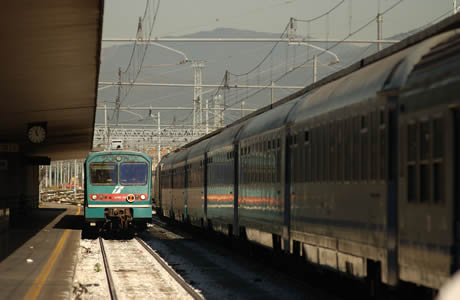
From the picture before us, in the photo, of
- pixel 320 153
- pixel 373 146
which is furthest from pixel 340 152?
pixel 373 146

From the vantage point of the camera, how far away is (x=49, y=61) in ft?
48.5

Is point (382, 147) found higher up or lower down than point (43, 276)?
higher up

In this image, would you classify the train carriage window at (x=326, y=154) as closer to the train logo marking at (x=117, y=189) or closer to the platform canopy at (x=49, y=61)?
the platform canopy at (x=49, y=61)

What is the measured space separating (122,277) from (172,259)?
3.81 meters

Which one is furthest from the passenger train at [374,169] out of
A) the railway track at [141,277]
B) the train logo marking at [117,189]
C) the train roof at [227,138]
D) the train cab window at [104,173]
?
the train cab window at [104,173]

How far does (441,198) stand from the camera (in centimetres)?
674

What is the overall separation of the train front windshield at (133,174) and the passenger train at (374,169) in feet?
37.0

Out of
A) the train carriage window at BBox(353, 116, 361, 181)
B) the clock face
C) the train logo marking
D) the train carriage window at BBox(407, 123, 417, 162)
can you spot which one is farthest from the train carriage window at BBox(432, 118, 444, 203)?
the clock face

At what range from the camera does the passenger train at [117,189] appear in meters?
26.6

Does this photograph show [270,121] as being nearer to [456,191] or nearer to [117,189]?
[456,191]

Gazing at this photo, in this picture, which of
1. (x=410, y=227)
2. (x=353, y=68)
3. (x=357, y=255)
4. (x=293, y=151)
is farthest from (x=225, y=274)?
(x=410, y=227)

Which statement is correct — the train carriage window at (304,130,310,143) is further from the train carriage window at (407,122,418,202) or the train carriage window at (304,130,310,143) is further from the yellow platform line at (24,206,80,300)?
the yellow platform line at (24,206,80,300)

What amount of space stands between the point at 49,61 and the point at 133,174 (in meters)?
12.6

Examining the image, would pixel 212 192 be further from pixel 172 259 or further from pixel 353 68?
pixel 353 68
